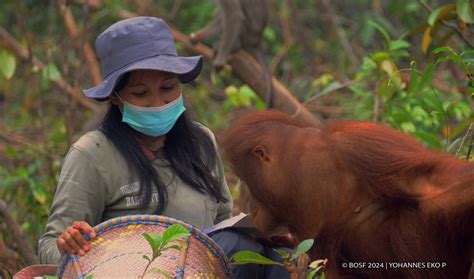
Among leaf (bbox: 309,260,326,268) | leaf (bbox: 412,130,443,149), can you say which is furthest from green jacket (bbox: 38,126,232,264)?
leaf (bbox: 412,130,443,149)

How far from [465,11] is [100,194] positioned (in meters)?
1.95

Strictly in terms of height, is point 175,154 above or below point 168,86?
below

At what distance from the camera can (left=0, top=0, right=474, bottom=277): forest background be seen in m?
4.93

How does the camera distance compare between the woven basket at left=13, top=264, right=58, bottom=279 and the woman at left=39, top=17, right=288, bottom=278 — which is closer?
the woven basket at left=13, top=264, right=58, bottom=279

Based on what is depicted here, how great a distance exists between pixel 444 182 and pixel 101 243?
1.06 m

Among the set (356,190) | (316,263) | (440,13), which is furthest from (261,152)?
(440,13)

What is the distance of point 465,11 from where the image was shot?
462 cm

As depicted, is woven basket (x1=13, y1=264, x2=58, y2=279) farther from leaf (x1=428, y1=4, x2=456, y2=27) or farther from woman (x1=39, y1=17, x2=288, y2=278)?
leaf (x1=428, y1=4, x2=456, y2=27)

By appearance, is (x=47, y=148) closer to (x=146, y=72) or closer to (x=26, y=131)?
(x=26, y=131)

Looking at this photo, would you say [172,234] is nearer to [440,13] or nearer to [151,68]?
[151,68]

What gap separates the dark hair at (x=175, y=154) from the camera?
3.75 meters

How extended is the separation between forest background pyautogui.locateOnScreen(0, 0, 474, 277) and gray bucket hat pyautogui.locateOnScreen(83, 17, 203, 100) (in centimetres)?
37

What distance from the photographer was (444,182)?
9.91 ft

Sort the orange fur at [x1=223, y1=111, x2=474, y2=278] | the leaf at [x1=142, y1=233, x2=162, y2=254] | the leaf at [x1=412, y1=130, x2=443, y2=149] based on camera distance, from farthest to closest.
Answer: the leaf at [x1=412, y1=130, x2=443, y2=149], the orange fur at [x1=223, y1=111, x2=474, y2=278], the leaf at [x1=142, y1=233, x2=162, y2=254]
